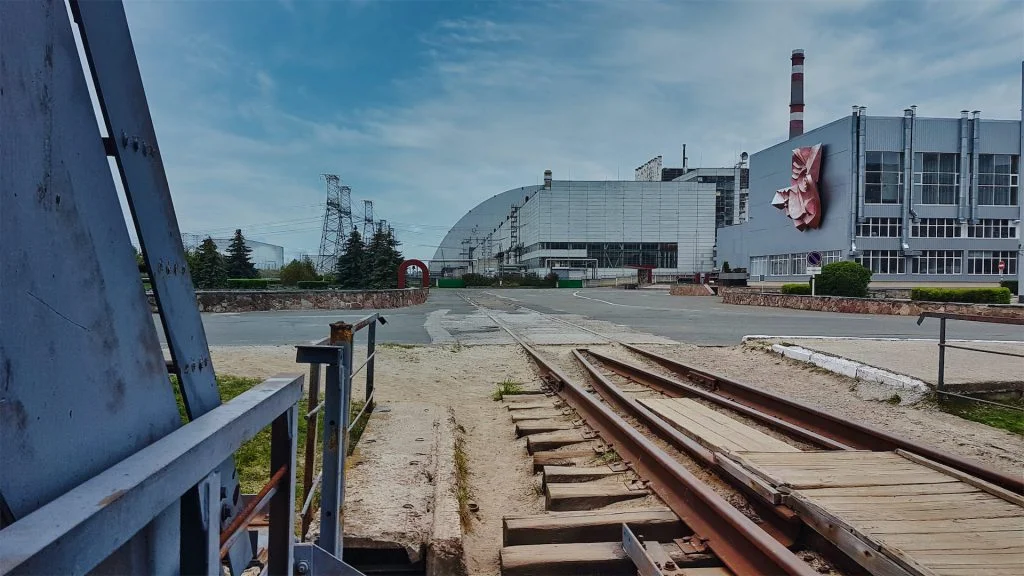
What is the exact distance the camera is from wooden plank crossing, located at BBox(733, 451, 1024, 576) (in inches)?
113

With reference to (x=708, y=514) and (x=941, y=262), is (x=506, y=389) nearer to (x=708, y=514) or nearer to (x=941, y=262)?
(x=708, y=514)

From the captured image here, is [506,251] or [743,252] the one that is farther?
[506,251]

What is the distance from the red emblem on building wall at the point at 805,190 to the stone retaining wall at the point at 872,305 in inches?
765

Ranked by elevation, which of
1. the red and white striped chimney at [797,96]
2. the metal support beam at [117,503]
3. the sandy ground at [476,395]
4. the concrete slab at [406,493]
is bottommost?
the sandy ground at [476,395]

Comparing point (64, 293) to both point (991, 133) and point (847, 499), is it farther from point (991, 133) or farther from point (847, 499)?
point (991, 133)

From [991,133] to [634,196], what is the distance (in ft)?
146

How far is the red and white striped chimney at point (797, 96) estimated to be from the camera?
55531mm

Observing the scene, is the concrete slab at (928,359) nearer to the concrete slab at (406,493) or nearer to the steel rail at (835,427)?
the steel rail at (835,427)

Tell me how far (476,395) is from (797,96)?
58.1m

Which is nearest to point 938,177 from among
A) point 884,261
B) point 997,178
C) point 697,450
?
point 997,178

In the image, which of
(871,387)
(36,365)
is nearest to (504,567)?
(36,365)

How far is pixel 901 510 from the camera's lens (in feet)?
11.3

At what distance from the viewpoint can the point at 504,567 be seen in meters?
3.24

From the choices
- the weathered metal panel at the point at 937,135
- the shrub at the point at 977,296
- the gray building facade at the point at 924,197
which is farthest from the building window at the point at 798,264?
the shrub at the point at 977,296
